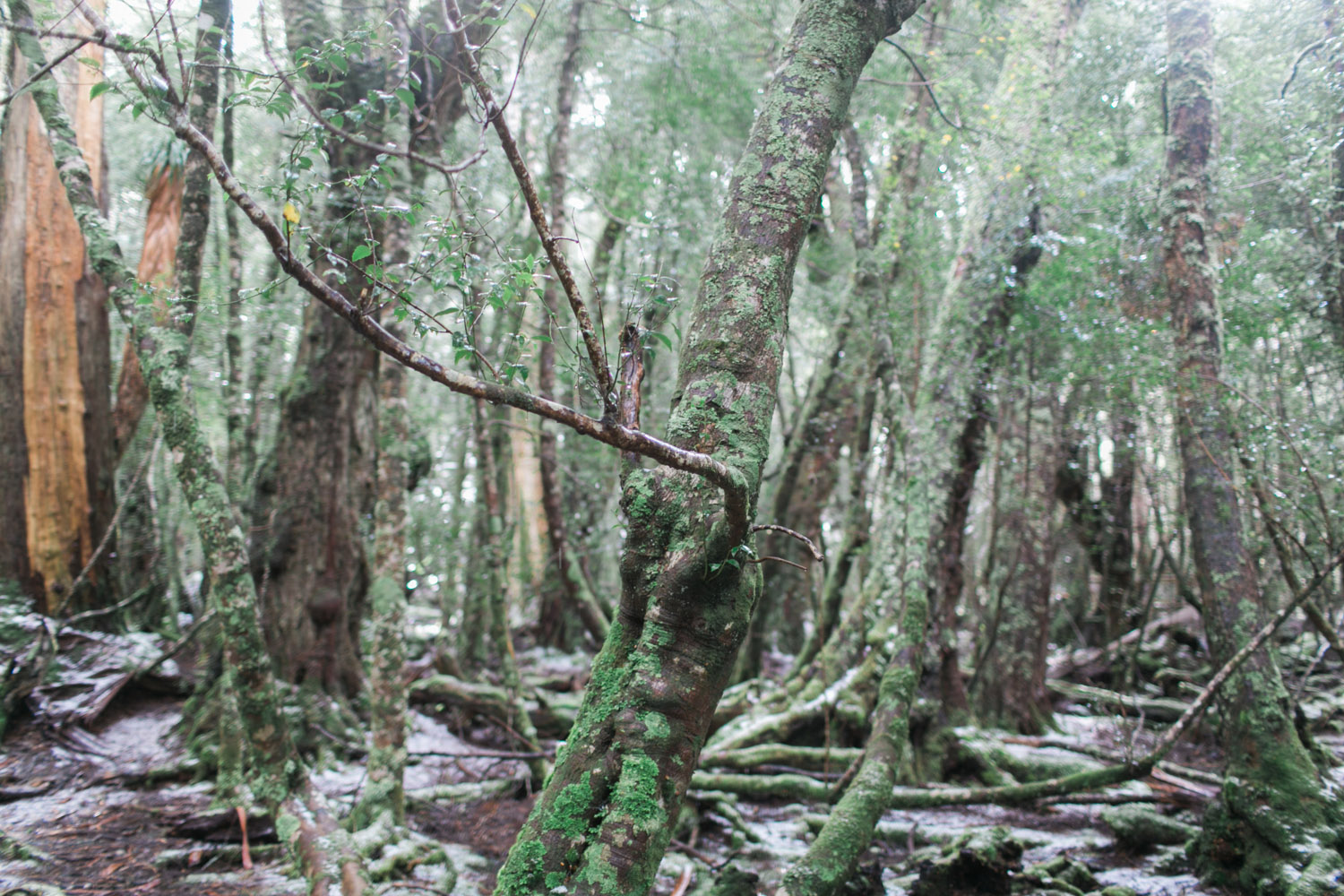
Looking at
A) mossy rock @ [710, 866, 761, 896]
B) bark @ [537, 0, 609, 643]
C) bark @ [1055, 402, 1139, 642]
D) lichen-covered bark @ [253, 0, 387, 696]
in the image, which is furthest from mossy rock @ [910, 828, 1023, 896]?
bark @ [1055, 402, 1139, 642]

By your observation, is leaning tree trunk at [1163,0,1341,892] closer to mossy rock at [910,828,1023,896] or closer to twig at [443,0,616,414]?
mossy rock at [910,828,1023,896]

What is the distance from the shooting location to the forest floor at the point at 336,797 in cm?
434

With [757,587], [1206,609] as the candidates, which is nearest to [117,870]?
[757,587]

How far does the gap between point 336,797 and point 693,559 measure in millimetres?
4626

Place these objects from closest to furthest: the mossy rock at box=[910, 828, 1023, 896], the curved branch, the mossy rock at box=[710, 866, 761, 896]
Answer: the curved branch → the mossy rock at box=[710, 866, 761, 896] → the mossy rock at box=[910, 828, 1023, 896]

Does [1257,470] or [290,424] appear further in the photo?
[290,424]

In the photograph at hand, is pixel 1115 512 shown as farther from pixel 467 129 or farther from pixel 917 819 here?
pixel 467 129

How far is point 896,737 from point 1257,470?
11.8ft

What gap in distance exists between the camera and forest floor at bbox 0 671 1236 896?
434 cm

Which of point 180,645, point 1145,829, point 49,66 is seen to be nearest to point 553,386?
point 180,645

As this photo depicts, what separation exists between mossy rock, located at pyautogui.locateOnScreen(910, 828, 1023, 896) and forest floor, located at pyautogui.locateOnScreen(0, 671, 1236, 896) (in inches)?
6.8

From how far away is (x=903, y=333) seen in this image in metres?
8.06

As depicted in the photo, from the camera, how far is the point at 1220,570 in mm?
4945

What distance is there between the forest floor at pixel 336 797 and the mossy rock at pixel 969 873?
0.17 m
